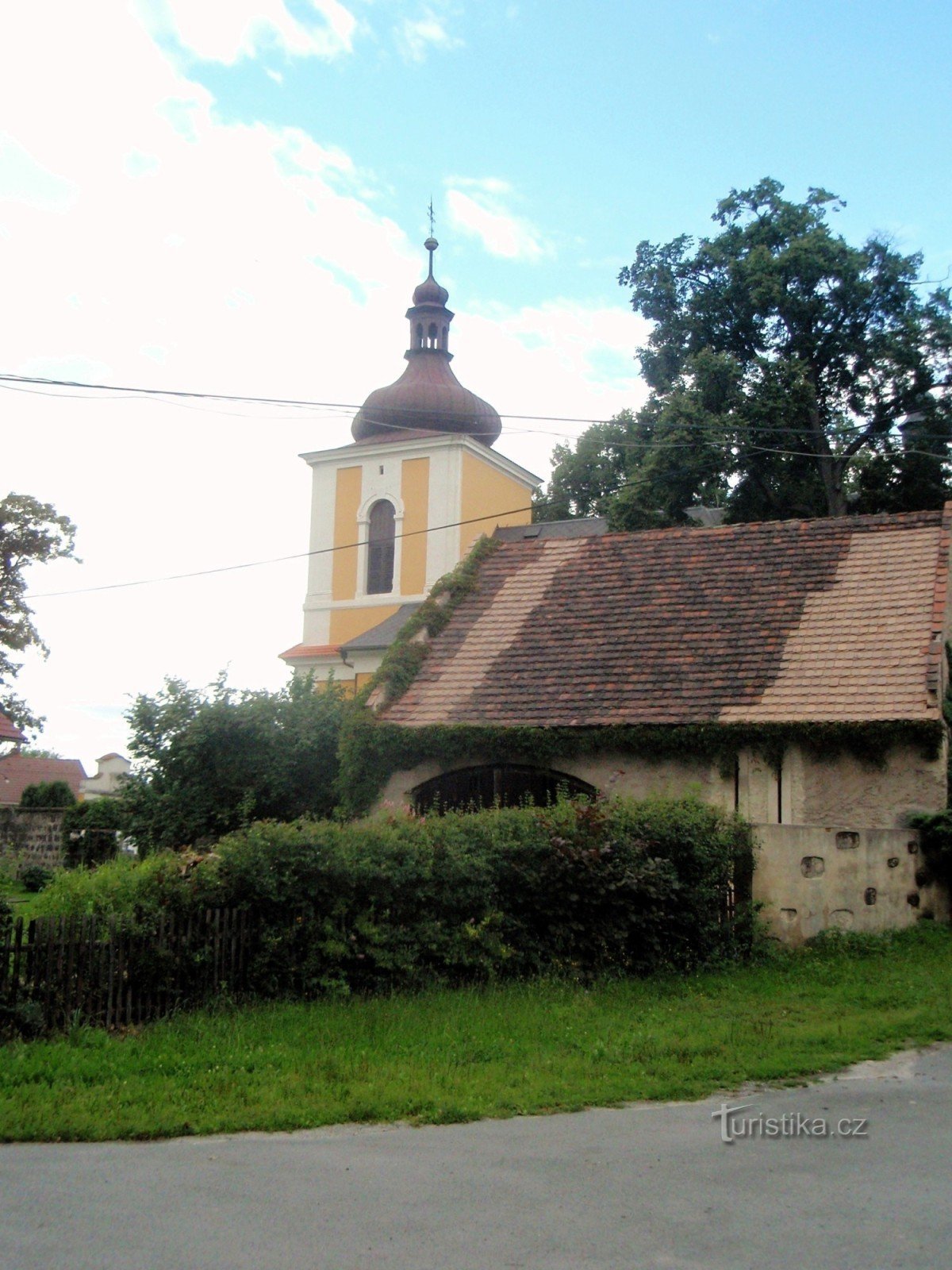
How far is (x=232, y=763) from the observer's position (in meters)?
19.5

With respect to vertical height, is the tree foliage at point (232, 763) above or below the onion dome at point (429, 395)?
below

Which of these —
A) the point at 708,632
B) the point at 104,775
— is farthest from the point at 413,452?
the point at 104,775

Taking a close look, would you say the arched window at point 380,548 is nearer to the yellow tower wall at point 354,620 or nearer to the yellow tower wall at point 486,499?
the yellow tower wall at point 354,620

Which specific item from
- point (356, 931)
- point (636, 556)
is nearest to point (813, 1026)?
point (356, 931)

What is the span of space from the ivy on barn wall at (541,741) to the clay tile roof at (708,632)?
0.17 metres

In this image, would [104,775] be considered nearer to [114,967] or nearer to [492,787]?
[492,787]

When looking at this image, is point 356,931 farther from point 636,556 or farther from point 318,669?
point 318,669

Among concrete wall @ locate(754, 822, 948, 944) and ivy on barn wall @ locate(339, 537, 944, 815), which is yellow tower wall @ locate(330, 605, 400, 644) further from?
concrete wall @ locate(754, 822, 948, 944)

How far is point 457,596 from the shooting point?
68.7 ft

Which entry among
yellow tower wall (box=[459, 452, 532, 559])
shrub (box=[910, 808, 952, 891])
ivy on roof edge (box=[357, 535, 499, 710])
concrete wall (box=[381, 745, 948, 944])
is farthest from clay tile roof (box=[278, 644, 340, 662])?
shrub (box=[910, 808, 952, 891])

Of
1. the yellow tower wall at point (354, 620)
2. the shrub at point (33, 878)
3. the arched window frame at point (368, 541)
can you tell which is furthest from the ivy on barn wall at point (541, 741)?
the arched window frame at point (368, 541)

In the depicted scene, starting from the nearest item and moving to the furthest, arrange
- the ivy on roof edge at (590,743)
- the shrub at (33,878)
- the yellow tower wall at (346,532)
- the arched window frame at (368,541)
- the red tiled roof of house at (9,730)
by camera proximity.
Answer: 1. the ivy on roof edge at (590,743)
2. the shrub at (33,878)
3. the red tiled roof of house at (9,730)
4. the arched window frame at (368,541)
5. the yellow tower wall at (346,532)

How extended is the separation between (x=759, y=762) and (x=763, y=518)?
66.3 feet

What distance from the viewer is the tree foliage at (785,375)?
33719 mm
